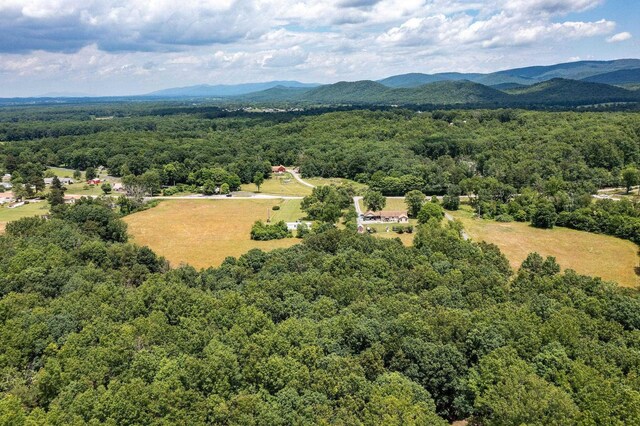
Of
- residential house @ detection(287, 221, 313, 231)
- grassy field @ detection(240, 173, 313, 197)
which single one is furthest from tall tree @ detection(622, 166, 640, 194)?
grassy field @ detection(240, 173, 313, 197)

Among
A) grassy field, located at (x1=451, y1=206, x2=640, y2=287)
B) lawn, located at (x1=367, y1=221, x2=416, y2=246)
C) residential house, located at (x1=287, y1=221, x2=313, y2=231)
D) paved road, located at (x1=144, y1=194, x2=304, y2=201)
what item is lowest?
grassy field, located at (x1=451, y1=206, x2=640, y2=287)

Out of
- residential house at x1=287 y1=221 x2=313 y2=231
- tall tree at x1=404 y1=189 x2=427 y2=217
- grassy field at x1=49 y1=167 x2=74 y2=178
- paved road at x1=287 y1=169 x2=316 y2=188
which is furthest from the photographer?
grassy field at x1=49 y1=167 x2=74 y2=178

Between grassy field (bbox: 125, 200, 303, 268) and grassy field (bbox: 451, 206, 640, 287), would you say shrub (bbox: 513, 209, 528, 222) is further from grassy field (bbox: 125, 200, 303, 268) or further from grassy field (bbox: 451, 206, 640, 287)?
grassy field (bbox: 125, 200, 303, 268)

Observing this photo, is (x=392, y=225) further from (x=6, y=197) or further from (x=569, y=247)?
(x=6, y=197)

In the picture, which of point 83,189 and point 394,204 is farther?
point 83,189

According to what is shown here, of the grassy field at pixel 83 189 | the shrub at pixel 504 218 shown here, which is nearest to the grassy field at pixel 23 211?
the grassy field at pixel 83 189

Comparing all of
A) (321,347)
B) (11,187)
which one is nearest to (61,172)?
(11,187)

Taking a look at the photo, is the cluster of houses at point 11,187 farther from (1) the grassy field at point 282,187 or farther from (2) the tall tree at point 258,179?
(2) the tall tree at point 258,179
